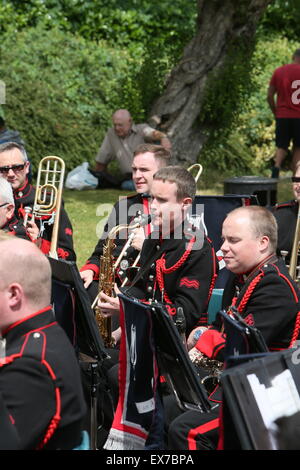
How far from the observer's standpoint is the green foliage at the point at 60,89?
38.7 ft

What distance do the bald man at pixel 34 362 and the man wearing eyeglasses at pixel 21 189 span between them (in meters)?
2.68

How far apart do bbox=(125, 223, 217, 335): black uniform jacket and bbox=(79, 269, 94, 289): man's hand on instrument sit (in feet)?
2.08

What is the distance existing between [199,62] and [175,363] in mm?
8322

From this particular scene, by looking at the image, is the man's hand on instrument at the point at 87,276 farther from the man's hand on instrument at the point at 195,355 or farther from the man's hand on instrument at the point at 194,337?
the man's hand on instrument at the point at 195,355

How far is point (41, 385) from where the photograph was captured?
98.3 inches

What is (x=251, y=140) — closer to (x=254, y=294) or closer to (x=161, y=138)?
(x=161, y=138)

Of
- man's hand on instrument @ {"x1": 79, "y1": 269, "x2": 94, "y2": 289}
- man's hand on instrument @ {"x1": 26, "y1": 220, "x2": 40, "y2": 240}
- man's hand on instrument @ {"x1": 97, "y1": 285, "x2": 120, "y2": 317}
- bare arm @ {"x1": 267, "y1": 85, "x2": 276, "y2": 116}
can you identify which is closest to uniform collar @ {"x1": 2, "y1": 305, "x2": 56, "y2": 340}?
man's hand on instrument @ {"x1": 97, "y1": 285, "x2": 120, "y2": 317}

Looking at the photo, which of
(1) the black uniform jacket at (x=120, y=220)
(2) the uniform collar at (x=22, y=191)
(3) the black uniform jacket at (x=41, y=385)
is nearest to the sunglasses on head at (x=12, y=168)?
(2) the uniform collar at (x=22, y=191)

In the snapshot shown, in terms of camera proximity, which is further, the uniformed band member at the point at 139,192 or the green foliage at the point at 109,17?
the green foliage at the point at 109,17

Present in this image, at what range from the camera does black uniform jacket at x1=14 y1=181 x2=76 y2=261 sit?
5434 mm

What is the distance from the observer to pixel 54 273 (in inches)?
155

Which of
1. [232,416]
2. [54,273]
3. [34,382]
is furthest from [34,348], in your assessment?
[54,273]

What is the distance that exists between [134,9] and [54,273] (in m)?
12.7
